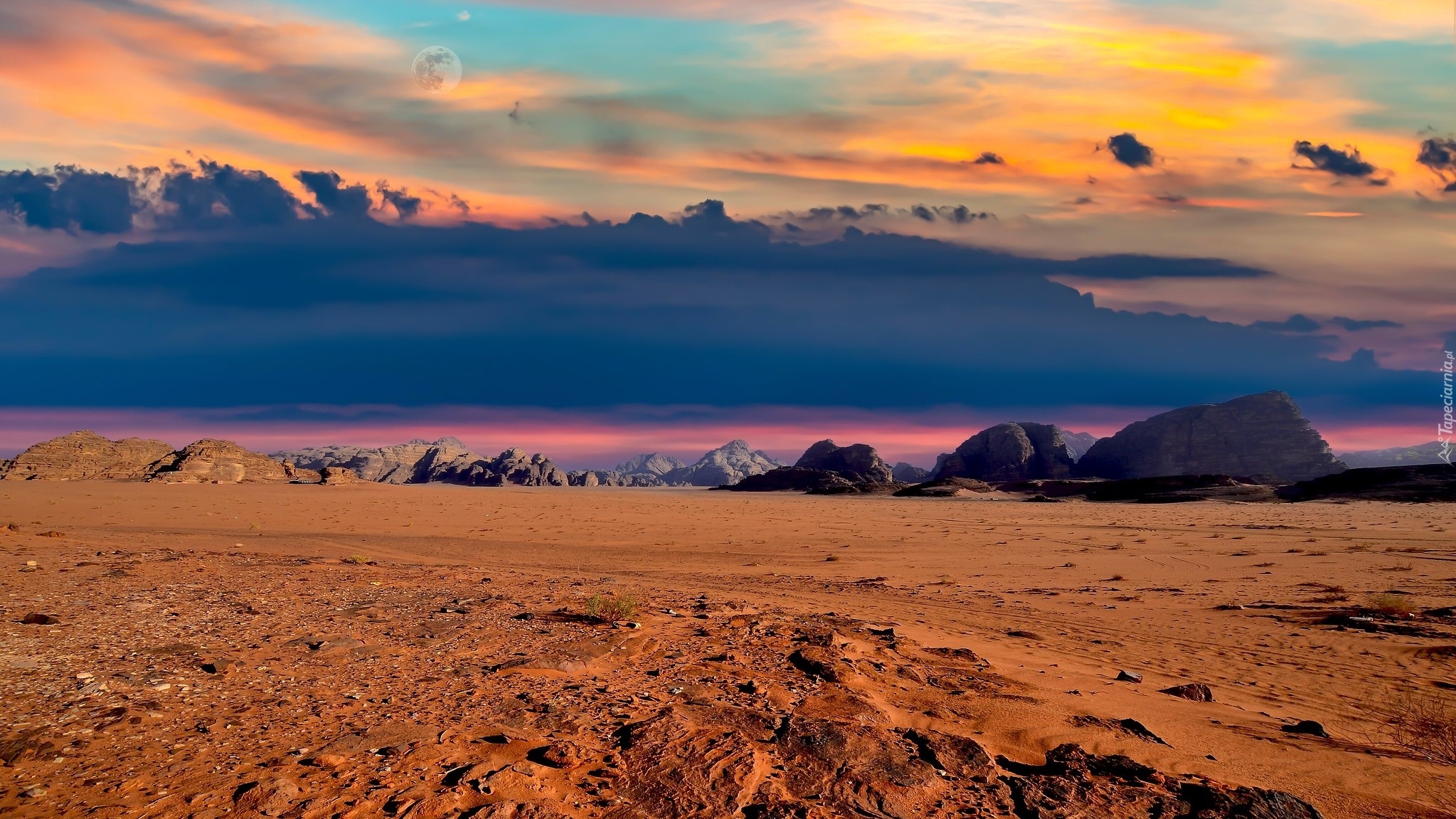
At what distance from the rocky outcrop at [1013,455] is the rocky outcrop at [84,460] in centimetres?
11959

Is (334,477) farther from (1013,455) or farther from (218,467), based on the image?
(1013,455)

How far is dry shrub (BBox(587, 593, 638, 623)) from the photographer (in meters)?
10.2

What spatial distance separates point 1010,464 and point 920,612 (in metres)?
138

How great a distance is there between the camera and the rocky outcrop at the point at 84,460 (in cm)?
6962

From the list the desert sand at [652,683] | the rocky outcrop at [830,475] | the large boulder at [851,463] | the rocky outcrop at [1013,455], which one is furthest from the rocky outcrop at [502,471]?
the desert sand at [652,683]

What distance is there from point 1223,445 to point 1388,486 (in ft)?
267

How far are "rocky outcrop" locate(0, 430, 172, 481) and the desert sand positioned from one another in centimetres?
6857

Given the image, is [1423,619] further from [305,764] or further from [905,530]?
[905,530]

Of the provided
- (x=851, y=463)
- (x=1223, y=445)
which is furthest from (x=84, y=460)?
(x=1223, y=445)

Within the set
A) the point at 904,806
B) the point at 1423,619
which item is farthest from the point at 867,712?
the point at 1423,619

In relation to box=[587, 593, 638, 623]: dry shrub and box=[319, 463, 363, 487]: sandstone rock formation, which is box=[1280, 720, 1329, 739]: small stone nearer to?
box=[587, 593, 638, 623]: dry shrub

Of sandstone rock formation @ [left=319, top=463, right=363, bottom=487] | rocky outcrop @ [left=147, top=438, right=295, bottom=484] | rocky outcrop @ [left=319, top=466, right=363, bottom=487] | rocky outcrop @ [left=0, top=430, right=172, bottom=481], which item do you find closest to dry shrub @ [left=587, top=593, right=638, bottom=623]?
rocky outcrop @ [left=319, top=466, right=363, bottom=487]

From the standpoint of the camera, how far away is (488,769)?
17.3ft

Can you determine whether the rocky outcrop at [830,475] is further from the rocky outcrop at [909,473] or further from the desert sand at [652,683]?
the desert sand at [652,683]
